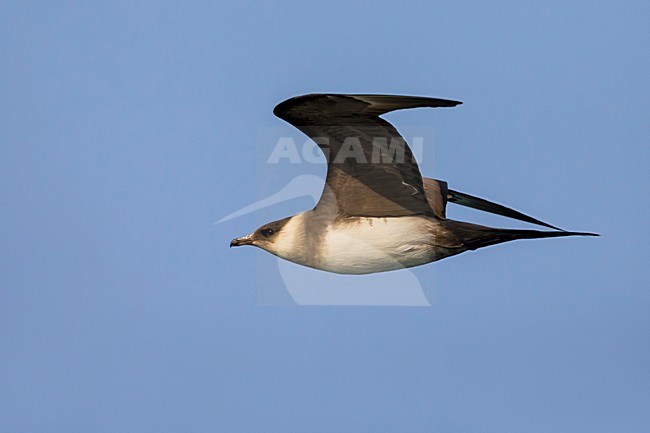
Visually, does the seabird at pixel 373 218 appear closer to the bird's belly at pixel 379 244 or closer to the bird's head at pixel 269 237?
the bird's belly at pixel 379 244

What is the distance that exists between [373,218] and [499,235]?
1.22 m

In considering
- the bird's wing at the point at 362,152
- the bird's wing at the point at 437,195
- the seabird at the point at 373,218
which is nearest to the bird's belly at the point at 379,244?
the seabird at the point at 373,218

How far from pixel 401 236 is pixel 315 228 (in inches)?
34.6

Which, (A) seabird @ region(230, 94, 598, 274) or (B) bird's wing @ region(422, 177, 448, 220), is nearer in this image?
(A) seabird @ region(230, 94, 598, 274)

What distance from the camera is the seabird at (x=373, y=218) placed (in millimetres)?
12070

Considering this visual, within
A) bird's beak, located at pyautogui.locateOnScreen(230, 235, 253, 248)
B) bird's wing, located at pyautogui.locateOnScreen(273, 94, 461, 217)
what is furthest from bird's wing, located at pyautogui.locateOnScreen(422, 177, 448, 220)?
bird's beak, located at pyautogui.locateOnScreen(230, 235, 253, 248)

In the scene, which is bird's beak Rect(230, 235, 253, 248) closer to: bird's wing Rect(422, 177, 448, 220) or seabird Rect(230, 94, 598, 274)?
seabird Rect(230, 94, 598, 274)

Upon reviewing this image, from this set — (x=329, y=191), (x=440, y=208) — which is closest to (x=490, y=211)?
(x=440, y=208)

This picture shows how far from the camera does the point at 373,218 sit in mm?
12648

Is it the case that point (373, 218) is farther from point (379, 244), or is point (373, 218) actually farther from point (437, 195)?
point (437, 195)

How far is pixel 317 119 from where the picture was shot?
11.7m

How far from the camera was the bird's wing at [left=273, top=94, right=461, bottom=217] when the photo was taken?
1133cm

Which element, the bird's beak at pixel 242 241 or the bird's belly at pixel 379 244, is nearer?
the bird's belly at pixel 379 244

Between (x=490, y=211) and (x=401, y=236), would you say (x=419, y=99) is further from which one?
(x=490, y=211)
